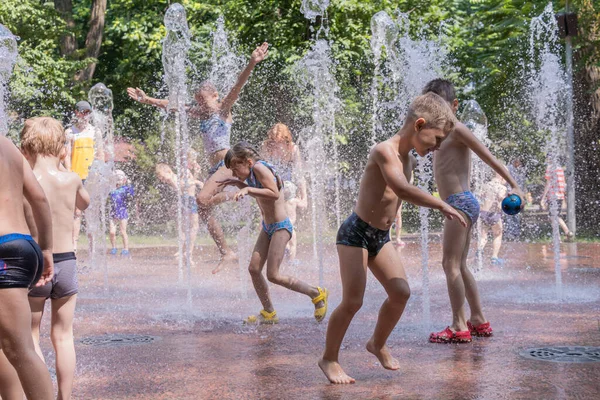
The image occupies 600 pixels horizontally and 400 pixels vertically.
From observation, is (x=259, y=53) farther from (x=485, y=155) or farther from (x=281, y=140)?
(x=485, y=155)

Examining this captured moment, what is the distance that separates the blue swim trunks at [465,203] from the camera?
5637 millimetres

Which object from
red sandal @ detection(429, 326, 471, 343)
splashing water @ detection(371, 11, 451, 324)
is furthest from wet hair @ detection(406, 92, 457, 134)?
splashing water @ detection(371, 11, 451, 324)

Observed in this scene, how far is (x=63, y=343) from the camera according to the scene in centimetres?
403

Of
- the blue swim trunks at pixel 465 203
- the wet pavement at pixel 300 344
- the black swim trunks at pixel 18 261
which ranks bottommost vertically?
the wet pavement at pixel 300 344

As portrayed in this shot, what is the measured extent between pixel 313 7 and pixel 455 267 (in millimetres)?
17383

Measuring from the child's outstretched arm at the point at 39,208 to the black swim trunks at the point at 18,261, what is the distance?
0.51ft

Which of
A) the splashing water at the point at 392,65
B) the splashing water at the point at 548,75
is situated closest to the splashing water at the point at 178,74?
the splashing water at the point at 548,75

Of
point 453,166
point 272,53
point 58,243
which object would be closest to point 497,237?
point 453,166

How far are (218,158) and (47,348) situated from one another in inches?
139

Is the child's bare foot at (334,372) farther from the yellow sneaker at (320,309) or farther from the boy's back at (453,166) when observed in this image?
the yellow sneaker at (320,309)

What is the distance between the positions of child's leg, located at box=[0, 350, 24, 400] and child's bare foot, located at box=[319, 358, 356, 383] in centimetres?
165

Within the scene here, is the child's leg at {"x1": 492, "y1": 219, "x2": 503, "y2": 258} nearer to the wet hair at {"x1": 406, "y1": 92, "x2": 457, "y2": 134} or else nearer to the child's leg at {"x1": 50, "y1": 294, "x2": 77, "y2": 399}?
the wet hair at {"x1": 406, "y1": 92, "x2": 457, "y2": 134}

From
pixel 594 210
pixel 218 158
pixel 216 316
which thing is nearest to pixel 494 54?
pixel 594 210

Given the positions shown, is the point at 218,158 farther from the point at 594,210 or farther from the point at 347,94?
the point at 347,94
